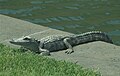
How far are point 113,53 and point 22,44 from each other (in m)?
1.92

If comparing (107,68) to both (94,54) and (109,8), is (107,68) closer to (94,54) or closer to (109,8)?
(94,54)

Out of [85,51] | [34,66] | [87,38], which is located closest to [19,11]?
[87,38]

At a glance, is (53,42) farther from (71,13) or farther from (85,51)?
(71,13)

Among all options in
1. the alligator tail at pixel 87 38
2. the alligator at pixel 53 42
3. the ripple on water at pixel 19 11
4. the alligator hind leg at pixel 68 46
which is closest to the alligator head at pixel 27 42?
the alligator at pixel 53 42

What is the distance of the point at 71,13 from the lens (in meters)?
15.6

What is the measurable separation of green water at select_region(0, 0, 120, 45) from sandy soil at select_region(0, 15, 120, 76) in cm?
249

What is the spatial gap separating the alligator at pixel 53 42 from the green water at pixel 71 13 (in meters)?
Answer: 2.30

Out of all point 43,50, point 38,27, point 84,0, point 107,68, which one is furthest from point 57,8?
point 107,68

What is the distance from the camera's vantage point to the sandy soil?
7.94 m

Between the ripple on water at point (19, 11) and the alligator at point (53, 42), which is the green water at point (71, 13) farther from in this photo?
the alligator at point (53, 42)

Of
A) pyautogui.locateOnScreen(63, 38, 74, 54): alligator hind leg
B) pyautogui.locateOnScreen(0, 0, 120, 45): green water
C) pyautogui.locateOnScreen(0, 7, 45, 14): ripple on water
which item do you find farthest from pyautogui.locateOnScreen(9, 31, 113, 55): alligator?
pyautogui.locateOnScreen(0, 7, 45, 14): ripple on water

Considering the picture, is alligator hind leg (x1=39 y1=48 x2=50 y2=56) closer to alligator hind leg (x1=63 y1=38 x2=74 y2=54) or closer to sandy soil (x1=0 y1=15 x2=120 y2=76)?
sandy soil (x1=0 y1=15 x2=120 y2=76)

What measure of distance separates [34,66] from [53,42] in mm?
1734

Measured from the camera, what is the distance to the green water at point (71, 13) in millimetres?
13646
